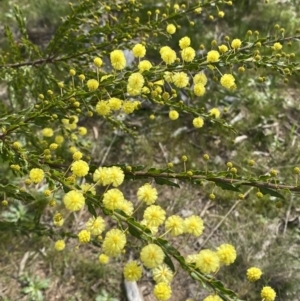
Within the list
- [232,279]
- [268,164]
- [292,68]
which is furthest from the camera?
[268,164]

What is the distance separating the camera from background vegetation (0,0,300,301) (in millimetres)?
3146

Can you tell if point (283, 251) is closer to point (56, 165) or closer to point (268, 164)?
point (268, 164)

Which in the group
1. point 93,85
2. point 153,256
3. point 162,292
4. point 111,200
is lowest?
point 162,292

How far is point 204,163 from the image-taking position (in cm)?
384

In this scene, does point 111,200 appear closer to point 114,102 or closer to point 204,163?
point 114,102

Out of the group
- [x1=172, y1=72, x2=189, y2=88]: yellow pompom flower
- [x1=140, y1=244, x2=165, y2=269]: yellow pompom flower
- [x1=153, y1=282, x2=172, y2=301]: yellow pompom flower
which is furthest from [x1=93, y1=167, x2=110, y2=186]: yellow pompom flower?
[x1=172, y1=72, x2=189, y2=88]: yellow pompom flower

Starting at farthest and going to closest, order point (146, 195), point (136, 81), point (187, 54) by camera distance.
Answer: point (187, 54) → point (136, 81) → point (146, 195)

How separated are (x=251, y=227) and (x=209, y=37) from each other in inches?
86.6

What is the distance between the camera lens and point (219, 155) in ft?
12.9

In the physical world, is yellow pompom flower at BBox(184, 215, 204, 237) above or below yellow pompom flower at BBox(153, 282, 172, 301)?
above

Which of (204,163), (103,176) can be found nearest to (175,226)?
(103,176)

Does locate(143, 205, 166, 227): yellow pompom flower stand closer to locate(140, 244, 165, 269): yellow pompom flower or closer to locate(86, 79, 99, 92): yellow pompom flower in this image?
locate(140, 244, 165, 269): yellow pompom flower

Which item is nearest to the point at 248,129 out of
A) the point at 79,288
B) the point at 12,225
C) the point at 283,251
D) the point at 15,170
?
the point at 283,251

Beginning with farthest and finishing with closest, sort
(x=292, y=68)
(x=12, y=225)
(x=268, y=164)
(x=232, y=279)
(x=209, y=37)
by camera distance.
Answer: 1. (x=209, y=37)
2. (x=268, y=164)
3. (x=232, y=279)
4. (x=12, y=225)
5. (x=292, y=68)
